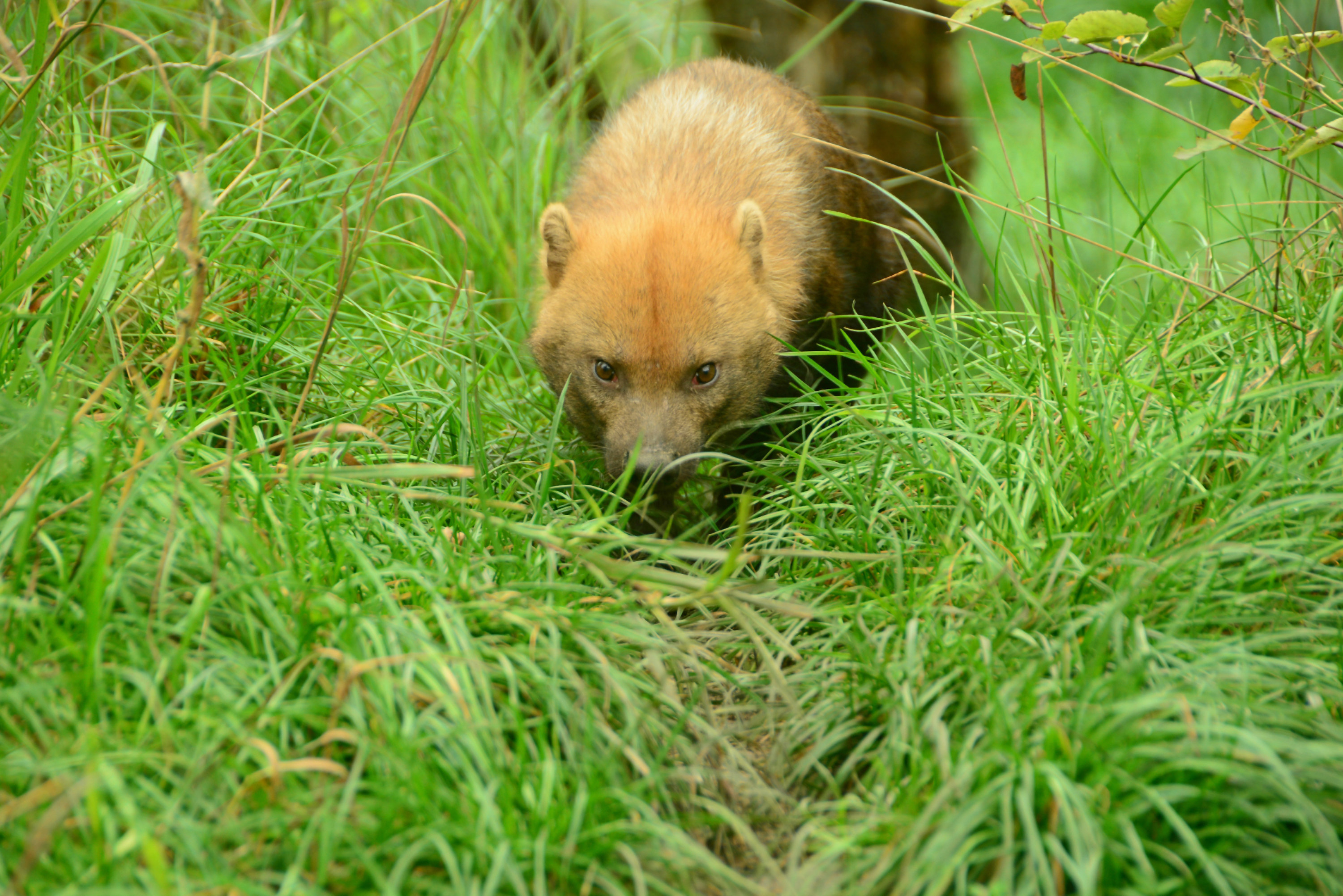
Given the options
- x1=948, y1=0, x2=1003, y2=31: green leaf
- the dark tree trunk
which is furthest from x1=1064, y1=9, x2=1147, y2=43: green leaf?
the dark tree trunk

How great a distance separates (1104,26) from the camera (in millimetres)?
3006

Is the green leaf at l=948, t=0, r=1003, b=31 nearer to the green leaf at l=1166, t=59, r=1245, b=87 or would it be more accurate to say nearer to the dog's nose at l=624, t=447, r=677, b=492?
the green leaf at l=1166, t=59, r=1245, b=87

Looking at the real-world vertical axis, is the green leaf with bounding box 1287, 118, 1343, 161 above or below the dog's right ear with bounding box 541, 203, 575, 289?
above

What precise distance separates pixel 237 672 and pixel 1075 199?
8.04 metres

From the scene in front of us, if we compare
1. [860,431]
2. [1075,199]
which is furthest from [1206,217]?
[1075,199]

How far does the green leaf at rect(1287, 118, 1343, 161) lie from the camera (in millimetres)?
2828

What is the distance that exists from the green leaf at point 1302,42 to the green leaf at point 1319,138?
0.23 meters

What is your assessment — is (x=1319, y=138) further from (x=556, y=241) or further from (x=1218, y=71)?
(x=556, y=241)

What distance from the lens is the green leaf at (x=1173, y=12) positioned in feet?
9.86

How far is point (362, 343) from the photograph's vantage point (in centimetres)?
417

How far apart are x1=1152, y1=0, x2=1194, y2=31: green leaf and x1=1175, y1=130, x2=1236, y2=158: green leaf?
35cm

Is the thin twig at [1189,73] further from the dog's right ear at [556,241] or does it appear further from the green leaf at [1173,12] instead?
the dog's right ear at [556,241]

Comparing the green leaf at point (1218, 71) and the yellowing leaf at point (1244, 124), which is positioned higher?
the green leaf at point (1218, 71)

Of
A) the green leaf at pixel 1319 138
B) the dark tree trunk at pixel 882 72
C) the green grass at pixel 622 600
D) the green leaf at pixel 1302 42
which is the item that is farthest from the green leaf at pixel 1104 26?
the dark tree trunk at pixel 882 72
